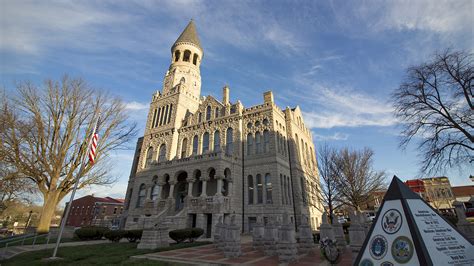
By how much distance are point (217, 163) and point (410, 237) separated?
19.9 meters

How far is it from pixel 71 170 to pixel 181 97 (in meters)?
17.5

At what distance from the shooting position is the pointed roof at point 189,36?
40419 mm

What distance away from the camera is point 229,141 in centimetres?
2855

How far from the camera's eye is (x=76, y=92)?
22.8m

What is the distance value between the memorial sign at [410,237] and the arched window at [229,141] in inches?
879

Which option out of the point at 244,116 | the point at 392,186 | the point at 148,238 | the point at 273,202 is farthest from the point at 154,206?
the point at 392,186

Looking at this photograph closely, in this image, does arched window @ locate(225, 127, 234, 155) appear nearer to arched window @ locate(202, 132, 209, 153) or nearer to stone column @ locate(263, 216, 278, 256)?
arched window @ locate(202, 132, 209, 153)

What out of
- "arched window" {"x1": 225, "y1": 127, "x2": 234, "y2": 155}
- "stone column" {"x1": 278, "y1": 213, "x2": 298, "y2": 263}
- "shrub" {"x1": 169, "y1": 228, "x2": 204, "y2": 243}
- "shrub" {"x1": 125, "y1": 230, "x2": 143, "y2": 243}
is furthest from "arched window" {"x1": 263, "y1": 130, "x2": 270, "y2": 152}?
"stone column" {"x1": 278, "y1": 213, "x2": 298, "y2": 263}

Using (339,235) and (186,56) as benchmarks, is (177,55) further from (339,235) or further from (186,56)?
(339,235)

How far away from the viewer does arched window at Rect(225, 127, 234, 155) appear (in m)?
28.0

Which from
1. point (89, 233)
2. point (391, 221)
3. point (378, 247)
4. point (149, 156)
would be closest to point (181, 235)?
point (89, 233)

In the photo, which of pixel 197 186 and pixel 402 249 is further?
pixel 197 186

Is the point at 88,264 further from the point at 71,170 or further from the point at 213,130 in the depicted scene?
the point at 213,130

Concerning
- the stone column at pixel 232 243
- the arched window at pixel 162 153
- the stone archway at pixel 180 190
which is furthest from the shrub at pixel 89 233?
the stone column at pixel 232 243
